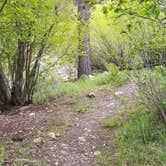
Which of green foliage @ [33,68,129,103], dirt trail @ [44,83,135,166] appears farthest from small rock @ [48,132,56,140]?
green foliage @ [33,68,129,103]

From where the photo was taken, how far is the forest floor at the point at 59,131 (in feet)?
12.5

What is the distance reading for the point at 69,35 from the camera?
660 cm

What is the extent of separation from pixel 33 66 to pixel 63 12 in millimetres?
1196

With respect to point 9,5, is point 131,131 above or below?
below

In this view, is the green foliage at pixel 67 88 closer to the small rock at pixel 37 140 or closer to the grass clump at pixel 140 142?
the small rock at pixel 37 140

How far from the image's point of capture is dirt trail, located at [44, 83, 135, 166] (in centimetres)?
379

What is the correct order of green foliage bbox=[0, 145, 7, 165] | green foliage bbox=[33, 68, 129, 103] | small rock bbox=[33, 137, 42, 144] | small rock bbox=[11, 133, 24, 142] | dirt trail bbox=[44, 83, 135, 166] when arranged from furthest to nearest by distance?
green foliage bbox=[33, 68, 129, 103] → small rock bbox=[11, 133, 24, 142] → small rock bbox=[33, 137, 42, 144] → dirt trail bbox=[44, 83, 135, 166] → green foliage bbox=[0, 145, 7, 165]

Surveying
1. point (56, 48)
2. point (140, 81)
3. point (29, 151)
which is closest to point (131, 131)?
point (140, 81)

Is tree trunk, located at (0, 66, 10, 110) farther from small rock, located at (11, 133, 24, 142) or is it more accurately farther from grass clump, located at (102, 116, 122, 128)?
grass clump, located at (102, 116, 122, 128)

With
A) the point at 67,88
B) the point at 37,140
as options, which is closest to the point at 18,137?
the point at 37,140

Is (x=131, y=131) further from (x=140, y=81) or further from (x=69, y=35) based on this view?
(x=69, y=35)

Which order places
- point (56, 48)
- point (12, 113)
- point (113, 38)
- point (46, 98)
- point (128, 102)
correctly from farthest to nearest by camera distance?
point (113, 38)
point (46, 98)
point (56, 48)
point (12, 113)
point (128, 102)

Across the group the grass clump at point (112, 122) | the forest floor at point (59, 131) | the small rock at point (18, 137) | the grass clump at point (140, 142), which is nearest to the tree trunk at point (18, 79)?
the forest floor at point (59, 131)

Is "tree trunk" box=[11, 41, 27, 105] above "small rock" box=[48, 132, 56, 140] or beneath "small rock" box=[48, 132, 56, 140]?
above
